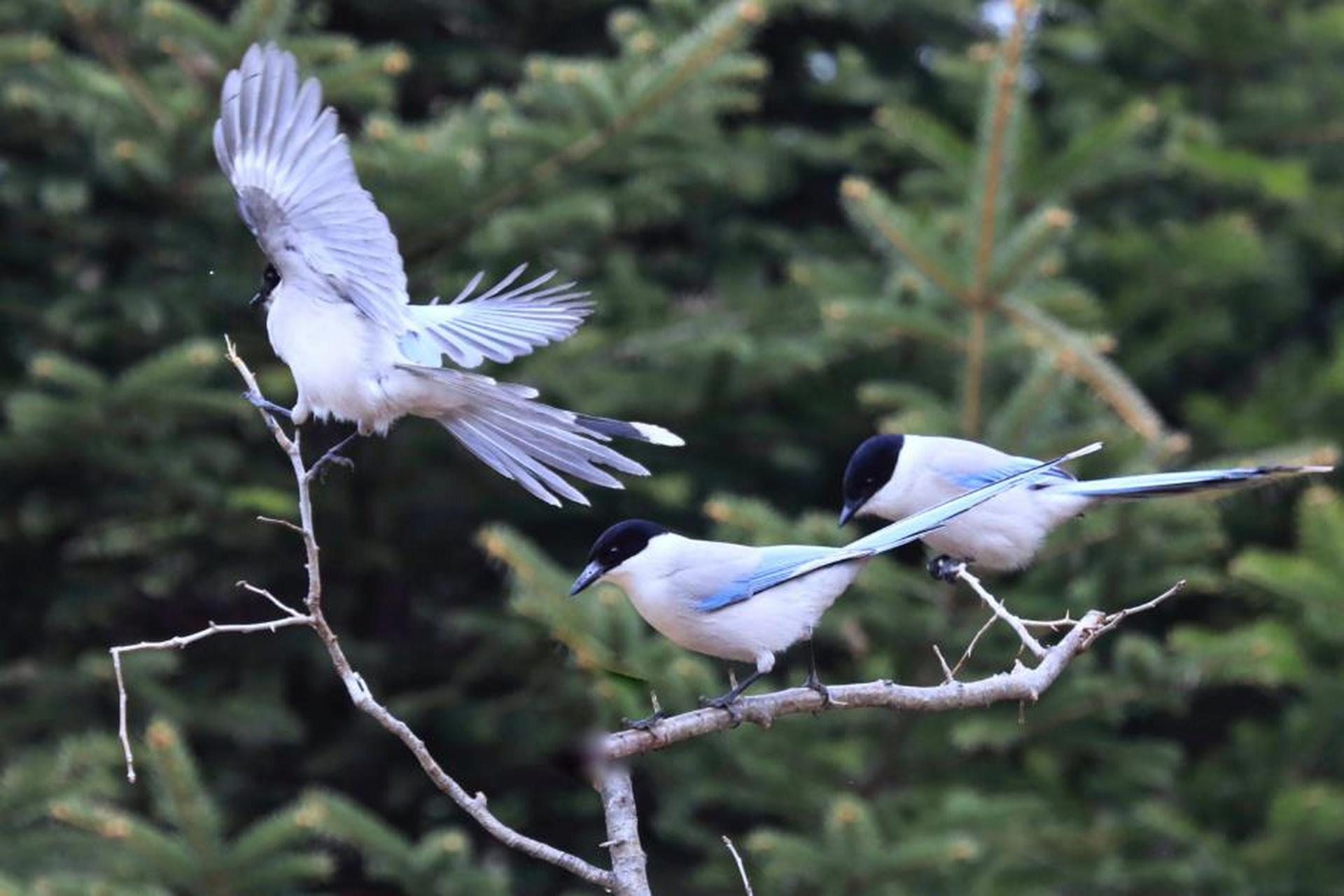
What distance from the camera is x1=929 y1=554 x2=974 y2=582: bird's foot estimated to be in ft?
8.76

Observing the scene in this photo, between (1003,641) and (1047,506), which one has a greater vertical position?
(1047,506)

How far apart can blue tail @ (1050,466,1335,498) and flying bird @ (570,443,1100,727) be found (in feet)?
0.58

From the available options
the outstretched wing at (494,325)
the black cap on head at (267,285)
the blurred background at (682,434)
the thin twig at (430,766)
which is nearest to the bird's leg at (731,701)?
the thin twig at (430,766)

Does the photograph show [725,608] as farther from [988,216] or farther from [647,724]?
[988,216]

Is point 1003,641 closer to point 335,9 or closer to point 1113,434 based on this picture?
point 1113,434

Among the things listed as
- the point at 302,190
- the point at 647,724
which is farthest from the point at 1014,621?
the point at 302,190

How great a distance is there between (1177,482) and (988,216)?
1.76 metres

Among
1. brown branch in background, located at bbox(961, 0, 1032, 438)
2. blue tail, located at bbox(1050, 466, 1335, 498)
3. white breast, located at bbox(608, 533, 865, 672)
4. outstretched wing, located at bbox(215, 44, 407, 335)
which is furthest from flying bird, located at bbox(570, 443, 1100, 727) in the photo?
brown branch in background, located at bbox(961, 0, 1032, 438)

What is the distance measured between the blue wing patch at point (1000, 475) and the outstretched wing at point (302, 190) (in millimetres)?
915

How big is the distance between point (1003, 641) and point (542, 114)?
5.87 ft

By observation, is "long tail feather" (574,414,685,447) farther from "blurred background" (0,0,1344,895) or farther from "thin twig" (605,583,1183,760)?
"blurred background" (0,0,1344,895)

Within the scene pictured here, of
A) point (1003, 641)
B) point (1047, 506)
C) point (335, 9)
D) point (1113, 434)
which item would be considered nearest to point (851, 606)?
point (1003, 641)

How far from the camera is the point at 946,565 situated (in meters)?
2.72

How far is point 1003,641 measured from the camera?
4.85 meters
